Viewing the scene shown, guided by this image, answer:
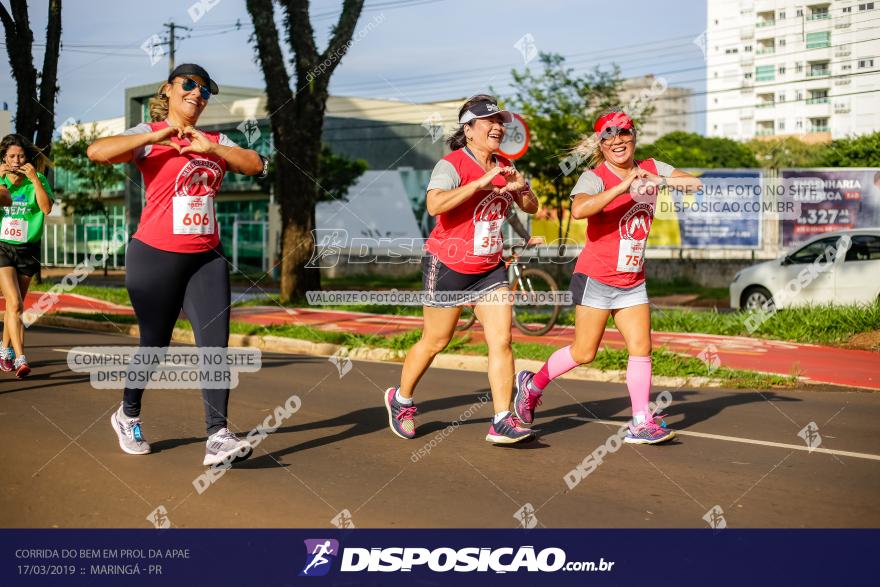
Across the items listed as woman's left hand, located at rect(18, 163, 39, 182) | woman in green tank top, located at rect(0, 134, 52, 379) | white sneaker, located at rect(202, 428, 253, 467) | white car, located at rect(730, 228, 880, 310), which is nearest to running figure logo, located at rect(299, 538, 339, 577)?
white sneaker, located at rect(202, 428, 253, 467)

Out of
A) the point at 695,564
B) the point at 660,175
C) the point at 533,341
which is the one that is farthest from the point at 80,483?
the point at 533,341

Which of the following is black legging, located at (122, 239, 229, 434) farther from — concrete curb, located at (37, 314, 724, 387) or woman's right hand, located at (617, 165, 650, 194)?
concrete curb, located at (37, 314, 724, 387)

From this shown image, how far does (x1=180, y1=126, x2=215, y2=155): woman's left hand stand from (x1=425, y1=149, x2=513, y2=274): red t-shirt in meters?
1.40

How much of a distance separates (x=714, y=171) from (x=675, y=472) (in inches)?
979

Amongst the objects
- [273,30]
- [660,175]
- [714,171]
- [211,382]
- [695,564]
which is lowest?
[695,564]

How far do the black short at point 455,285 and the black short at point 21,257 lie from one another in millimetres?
4464

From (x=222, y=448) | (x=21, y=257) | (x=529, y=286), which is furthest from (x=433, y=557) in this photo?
(x=529, y=286)

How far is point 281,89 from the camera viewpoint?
59.5ft

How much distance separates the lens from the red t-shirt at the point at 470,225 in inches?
227

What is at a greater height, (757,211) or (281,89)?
(281,89)

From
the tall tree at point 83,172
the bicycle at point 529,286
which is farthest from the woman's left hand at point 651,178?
the tall tree at point 83,172

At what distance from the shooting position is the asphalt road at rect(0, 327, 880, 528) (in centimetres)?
434

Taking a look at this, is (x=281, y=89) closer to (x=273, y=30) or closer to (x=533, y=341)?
(x=273, y=30)

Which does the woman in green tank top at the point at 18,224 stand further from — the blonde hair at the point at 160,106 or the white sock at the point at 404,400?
the white sock at the point at 404,400
